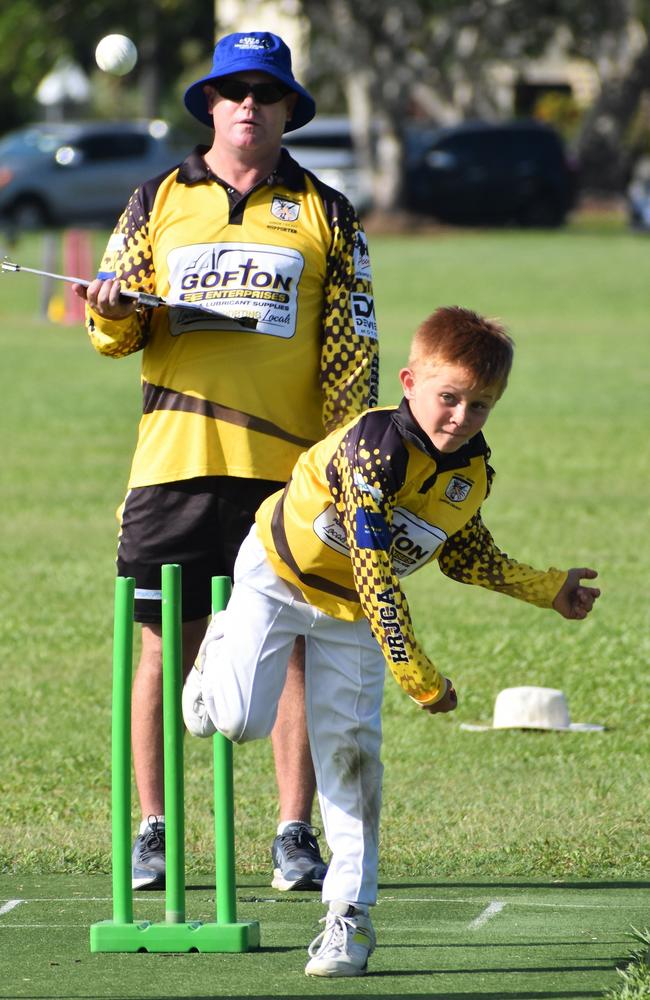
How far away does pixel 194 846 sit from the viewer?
634cm

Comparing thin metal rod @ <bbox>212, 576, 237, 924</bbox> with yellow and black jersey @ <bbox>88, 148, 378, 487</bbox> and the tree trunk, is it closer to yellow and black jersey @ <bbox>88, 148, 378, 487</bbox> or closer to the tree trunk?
yellow and black jersey @ <bbox>88, 148, 378, 487</bbox>

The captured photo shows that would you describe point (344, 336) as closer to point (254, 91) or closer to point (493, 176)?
point (254, 91)

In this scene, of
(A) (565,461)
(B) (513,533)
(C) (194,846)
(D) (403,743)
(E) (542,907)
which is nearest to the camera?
(E) (542,907)

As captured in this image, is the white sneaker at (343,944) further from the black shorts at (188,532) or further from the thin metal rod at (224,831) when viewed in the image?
the black shorts at (188,532)

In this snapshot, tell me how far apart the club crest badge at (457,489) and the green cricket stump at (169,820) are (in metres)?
0.71

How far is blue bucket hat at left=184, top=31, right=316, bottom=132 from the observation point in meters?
5.59

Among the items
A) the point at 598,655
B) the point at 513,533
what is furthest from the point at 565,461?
the point at 598,655

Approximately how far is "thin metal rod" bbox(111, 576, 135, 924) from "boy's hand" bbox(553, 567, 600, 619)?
1.11 m

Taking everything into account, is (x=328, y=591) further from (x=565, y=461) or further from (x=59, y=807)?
(x=565, y=461)

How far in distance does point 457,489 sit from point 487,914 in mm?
1415

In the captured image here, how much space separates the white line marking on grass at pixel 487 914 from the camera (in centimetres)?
529

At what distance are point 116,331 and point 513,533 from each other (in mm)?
6713

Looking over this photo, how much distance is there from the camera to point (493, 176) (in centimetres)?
4278

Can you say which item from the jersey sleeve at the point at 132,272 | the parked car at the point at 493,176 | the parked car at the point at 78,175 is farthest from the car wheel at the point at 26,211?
the jersey sleeve at the point at 132,272
